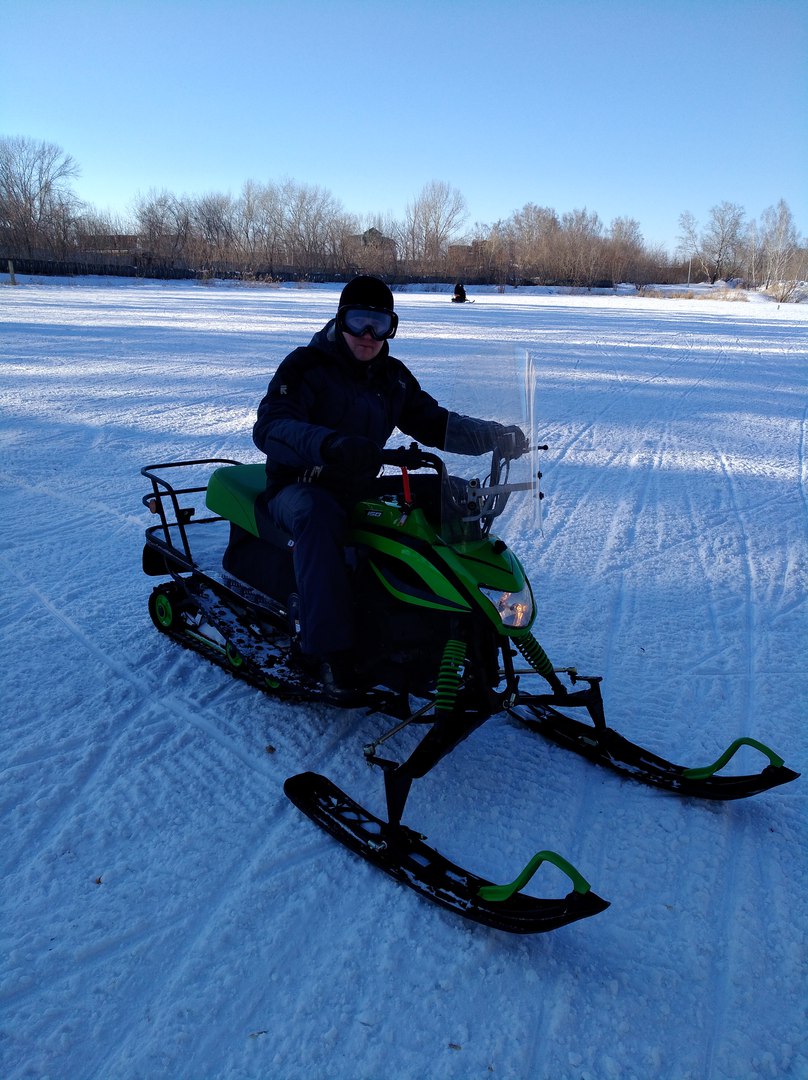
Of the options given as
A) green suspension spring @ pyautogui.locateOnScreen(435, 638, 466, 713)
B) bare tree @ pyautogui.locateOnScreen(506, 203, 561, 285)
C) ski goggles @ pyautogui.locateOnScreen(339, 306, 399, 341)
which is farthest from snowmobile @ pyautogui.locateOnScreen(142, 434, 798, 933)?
bare tree @ pyautogui.locateOnScreen(506, 203, 561, 285)

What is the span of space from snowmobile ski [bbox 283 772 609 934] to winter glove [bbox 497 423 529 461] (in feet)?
4.24

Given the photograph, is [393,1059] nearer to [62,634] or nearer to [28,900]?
[28,900]

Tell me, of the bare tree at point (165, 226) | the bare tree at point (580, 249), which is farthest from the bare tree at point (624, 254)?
the bare tree at point (165, 226)

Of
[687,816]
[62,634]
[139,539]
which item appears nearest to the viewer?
[687,816]

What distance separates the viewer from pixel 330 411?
9.91ft

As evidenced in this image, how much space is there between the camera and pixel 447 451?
284 cm

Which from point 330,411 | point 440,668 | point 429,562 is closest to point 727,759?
point 440,668

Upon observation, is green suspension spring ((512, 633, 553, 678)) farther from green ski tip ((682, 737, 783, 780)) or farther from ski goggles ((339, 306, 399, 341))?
ski goggles ((339, 306, 399, 341))

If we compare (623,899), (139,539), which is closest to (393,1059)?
(623,899)

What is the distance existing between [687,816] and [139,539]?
359 centimetres

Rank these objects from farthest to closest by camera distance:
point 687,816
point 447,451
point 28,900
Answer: point 447,451 → point 687,816 → point 28,900

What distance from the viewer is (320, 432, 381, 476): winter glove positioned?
8.22 feet

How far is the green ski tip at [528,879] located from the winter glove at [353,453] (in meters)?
1.32

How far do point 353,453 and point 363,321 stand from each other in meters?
0.68
